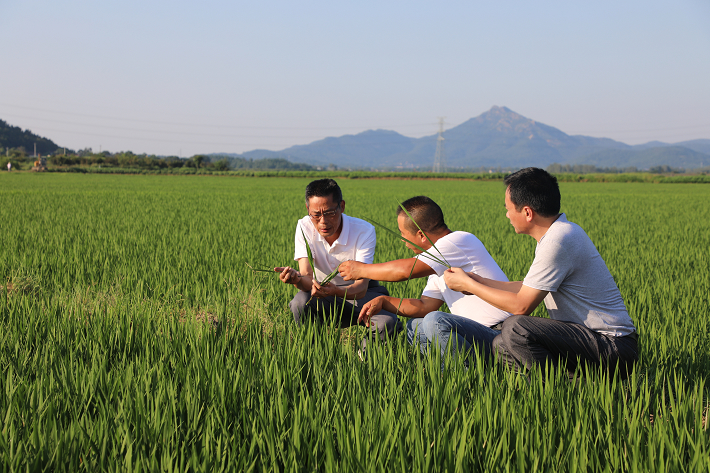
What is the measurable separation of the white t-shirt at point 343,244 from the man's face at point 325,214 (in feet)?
0.39

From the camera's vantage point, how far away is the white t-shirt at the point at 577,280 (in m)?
2.13

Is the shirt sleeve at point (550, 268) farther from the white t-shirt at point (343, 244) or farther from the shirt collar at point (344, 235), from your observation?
the shirt collar at point (344, 235)

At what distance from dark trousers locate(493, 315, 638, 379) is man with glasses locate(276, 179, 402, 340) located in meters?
0.85

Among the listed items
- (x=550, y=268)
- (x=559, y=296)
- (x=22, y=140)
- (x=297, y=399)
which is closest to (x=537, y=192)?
(x=550, y=268)

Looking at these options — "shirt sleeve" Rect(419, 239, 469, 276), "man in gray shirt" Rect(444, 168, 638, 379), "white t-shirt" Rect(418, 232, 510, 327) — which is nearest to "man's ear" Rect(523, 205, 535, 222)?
"man in gray shirt" Rect(444, 168, 638, 379)

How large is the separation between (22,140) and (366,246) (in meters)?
144

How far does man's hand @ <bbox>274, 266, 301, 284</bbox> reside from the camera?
2783mm

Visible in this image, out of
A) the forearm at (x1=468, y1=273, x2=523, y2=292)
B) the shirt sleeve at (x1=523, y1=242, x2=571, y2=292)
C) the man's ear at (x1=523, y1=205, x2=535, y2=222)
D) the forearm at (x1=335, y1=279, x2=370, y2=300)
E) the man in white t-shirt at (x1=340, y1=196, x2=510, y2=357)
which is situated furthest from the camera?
the forearm at (x1=335, y1=279, x2=370, y2=300)

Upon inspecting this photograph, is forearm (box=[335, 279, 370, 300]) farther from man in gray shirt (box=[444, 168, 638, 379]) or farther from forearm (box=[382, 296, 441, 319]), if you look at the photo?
man in gray shirt (box=[444, 168, 638, 379])

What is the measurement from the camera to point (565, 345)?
2.22 m

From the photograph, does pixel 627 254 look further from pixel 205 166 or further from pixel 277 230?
pixel 205 166

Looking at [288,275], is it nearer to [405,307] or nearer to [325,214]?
[325,214]

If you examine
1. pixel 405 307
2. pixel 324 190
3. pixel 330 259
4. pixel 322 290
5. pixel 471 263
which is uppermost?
pixel 324 190

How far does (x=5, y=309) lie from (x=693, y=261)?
7580mm
